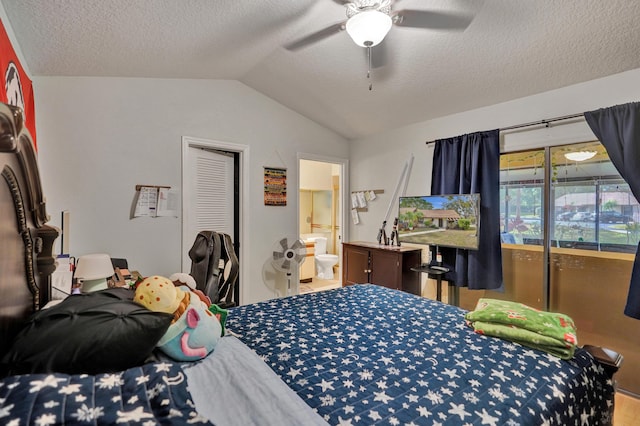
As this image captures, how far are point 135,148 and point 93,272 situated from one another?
1.36m

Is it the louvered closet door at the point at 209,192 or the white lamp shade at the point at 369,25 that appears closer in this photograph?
the white lamp shade at the point at 369,25

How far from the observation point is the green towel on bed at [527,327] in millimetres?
1415

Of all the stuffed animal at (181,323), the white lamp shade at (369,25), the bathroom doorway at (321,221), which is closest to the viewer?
the stuffed animal at (181,323)

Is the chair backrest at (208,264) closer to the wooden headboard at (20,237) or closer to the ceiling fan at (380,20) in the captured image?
the wooden headboard at (20,237)

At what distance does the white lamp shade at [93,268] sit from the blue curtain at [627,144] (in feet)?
11.7

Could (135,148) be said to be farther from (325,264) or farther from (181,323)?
(325,264)

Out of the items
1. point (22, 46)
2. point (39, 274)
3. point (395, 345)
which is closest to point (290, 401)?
point (395, 345)

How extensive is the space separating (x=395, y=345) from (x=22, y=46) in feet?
9.12

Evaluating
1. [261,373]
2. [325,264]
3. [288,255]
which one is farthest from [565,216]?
[325,264]

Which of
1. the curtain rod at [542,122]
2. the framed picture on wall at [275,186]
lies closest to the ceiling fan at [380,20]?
the curtain rod at [542,122]

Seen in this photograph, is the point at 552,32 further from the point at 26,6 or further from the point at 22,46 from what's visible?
the point at 22,46

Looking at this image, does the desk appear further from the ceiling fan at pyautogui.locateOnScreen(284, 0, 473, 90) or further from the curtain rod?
the ceiling fan at pyautogui.locateOnScreen(284, 0, 473, 90)

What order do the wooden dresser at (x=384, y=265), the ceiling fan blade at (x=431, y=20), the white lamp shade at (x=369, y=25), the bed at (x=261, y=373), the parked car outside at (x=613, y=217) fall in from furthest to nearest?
the wooden dresser at (x=384, y=265)
the parked car outside at (x=613, y=217)
the ceiling fan blade at (x=431, y=20)
the white lamp shade at (x=369, y=25)
the bed at (x=261, y=373)

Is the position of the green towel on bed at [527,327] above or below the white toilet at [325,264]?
above
